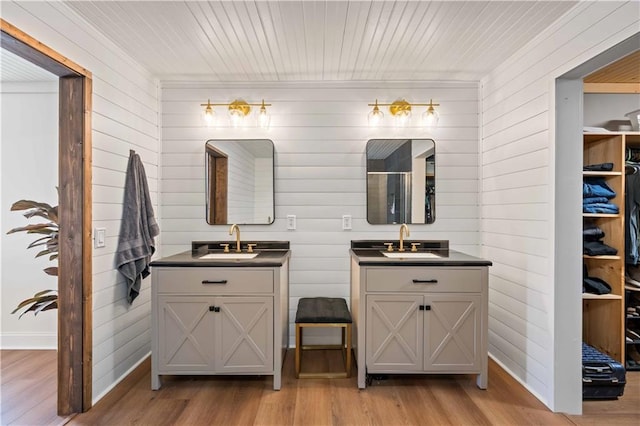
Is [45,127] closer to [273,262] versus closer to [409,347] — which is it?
[273,262]

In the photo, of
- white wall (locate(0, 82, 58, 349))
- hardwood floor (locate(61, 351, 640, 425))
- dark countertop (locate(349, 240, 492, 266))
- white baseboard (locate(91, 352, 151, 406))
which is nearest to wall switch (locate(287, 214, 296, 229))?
dark countertop (locate(349, 240, 492, 266))

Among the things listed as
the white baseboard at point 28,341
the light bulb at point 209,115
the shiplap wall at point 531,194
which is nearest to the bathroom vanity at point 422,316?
the shiplap wall at point 531,194

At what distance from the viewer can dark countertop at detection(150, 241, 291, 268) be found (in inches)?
86.4

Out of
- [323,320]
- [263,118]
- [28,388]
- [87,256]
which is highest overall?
[263,118]

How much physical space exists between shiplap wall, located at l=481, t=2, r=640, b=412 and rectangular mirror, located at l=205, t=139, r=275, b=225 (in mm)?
1936

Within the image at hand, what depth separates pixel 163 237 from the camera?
9.63ft

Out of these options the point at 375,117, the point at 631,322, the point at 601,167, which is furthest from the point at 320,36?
the point at 631,322

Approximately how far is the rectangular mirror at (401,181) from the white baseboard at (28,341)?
10.1 ft

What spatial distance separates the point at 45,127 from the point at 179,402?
264 cm

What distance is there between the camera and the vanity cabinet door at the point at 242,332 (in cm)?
220

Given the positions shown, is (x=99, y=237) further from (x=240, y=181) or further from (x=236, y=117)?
(x=236, y=117)

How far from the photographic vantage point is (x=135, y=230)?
7.88 feet

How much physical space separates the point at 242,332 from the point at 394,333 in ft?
3.44

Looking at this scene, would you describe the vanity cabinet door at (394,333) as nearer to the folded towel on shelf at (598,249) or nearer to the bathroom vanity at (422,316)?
the bathroom vanity at (422,316)
